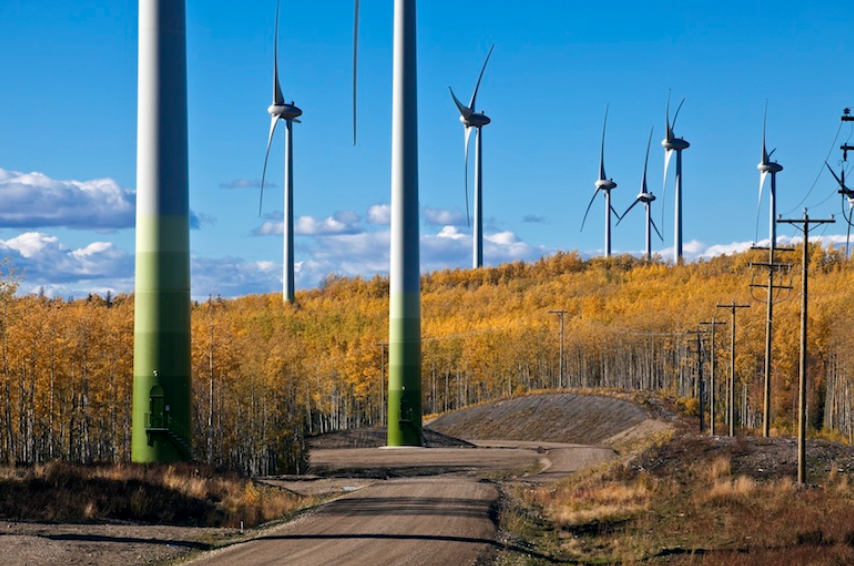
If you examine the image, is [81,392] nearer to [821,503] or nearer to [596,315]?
[821,503]

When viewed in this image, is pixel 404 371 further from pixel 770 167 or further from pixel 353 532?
pixel 770 167

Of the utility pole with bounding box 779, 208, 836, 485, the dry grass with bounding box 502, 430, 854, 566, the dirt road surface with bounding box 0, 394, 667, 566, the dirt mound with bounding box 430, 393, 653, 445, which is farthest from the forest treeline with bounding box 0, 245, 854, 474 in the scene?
the utility pole with bounding box 779, 208, 836, 485

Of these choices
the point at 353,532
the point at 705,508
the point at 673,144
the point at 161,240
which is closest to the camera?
the point at 353,532

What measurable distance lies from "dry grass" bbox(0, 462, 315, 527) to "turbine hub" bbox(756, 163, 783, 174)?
141376 millimetres

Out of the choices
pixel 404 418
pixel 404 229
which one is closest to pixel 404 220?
pixel 404 229

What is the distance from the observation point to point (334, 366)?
468 ft

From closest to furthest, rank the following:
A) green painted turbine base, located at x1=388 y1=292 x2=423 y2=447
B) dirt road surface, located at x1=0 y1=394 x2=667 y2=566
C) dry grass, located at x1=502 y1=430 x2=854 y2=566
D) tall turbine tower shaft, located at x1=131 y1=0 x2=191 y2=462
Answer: dirt road surface, located at x1=0 y1=394 x2=667 y2=566
dry grass, located at x1=502 y1=430 x2=854 y2=566
tall turbine tower shaft, located at x1=131 y1=0 x2=191 y2=462
green painted turbine base, located at x1=388 y1=292 x2=423 y2=447

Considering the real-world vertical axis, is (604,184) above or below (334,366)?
above

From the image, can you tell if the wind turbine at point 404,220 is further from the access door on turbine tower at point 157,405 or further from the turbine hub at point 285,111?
the turbine hub at point 285,111

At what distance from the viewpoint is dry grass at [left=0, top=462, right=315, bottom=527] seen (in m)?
31.1

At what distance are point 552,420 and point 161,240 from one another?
252 feet

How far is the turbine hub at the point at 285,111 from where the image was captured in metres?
122

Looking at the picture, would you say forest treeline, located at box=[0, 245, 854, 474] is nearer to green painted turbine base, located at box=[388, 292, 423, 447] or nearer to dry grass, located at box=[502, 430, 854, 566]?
green painted turbine base, located at box=[388, 292, 423, 447]

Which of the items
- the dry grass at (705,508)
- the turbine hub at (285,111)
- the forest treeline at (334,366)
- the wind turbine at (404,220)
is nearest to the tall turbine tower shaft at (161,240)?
the dry grass at (705,508)
